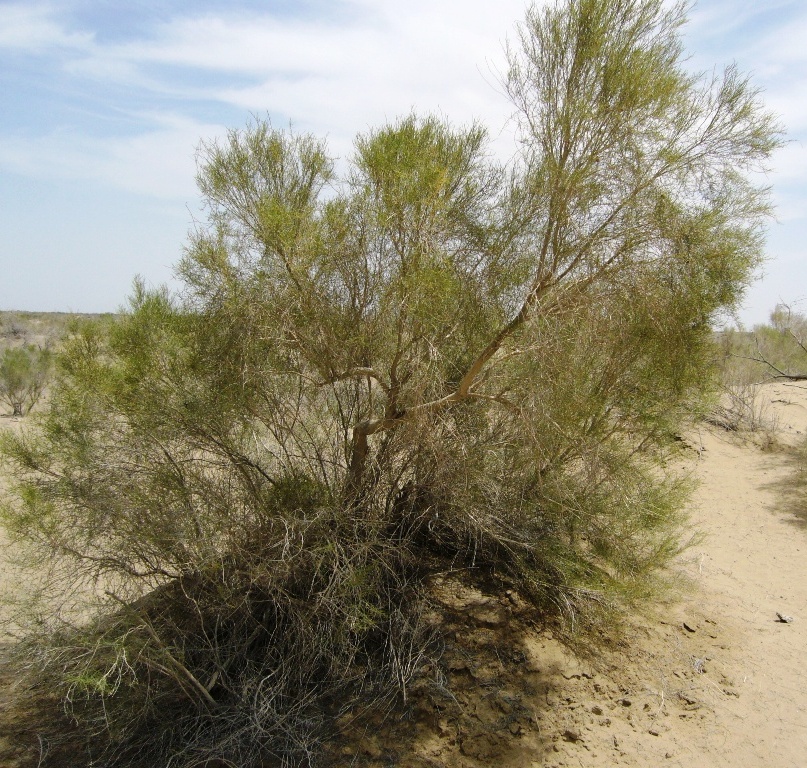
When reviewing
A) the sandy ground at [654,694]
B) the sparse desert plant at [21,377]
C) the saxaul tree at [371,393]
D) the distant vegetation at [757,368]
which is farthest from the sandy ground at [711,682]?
the sparse desert plant at [21,377]

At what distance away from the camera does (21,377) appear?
1633cm

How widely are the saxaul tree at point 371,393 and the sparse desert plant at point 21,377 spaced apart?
41.2ft

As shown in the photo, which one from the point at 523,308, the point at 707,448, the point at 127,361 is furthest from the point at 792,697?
the point at 707,448

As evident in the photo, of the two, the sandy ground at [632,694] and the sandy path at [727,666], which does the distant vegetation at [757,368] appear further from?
the sandy ground at [632,694]

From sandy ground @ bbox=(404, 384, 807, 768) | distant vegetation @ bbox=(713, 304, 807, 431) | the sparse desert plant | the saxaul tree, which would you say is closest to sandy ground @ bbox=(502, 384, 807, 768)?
sandy ground @ bbox=(404, 384, 807, 768)

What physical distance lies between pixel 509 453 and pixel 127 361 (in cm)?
312

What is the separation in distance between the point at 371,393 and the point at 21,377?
14.2 metres

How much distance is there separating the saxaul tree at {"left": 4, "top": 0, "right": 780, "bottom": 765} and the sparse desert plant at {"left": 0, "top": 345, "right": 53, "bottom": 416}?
41.2 feet

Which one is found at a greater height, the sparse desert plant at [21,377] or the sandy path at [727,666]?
the sparse desert plant at [21,377]

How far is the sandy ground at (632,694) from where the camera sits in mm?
4547

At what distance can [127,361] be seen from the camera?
16.8ft

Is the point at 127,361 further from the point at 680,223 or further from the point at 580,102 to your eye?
the point at 680,223

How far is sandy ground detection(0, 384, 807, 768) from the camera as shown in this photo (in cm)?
455

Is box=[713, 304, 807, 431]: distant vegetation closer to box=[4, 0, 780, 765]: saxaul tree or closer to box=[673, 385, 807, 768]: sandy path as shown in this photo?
box=[673, 385, 807, 768]: sandy path
